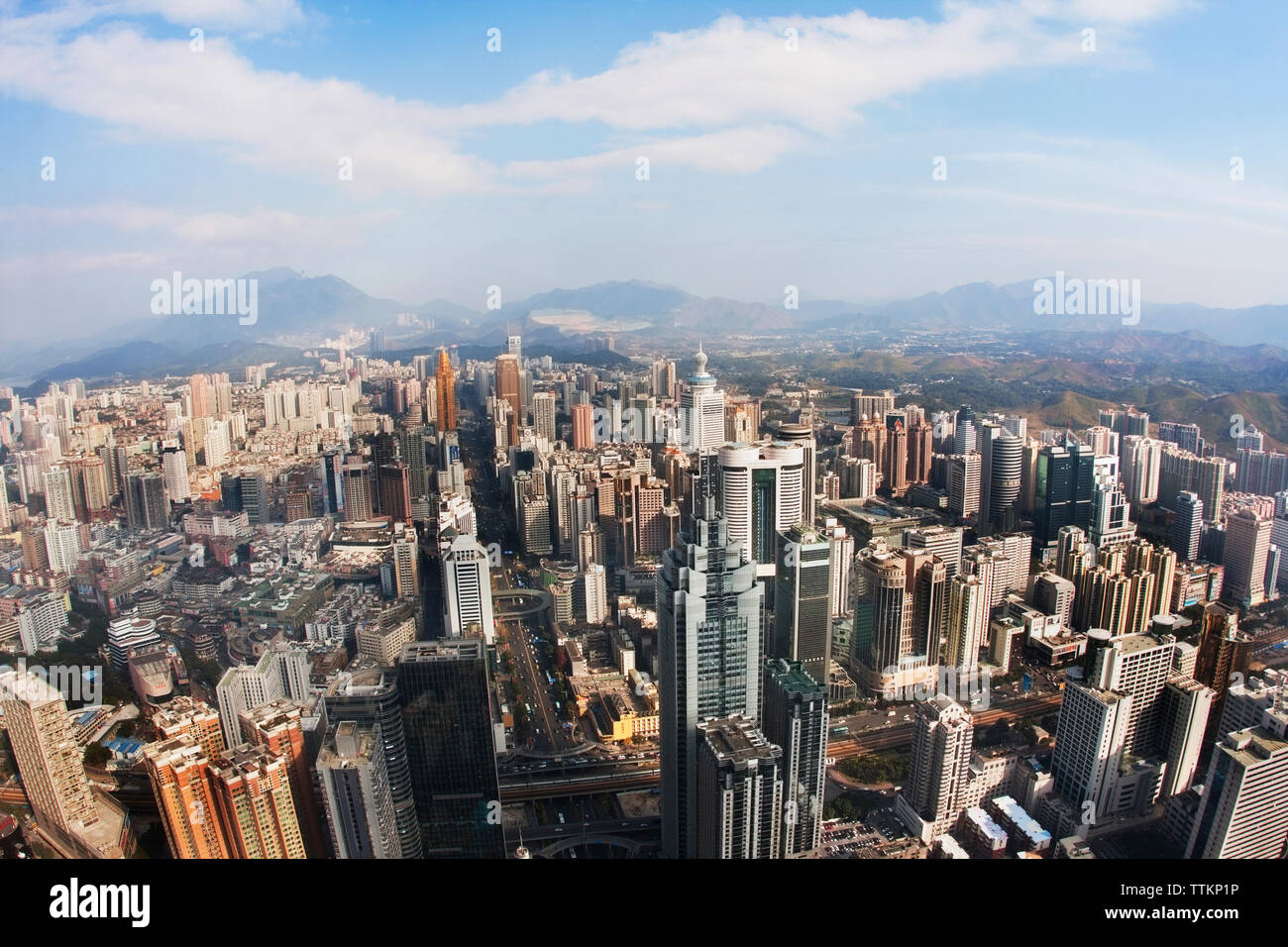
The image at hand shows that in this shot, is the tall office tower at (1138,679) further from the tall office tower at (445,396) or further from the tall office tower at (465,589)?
the tall office tower at (445,396)

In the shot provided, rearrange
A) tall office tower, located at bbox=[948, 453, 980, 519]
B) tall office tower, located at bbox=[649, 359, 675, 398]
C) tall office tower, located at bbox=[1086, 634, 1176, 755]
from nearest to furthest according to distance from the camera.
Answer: tall office tower, located at bbox=[1086, 634, 1176, 755] < tall office tower, located at bbox=[948, 453, 980, 519] < tall office tower, located at bbox=[649, 359, 675, 398]

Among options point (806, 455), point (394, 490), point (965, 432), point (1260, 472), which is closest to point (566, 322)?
point (394, 490)

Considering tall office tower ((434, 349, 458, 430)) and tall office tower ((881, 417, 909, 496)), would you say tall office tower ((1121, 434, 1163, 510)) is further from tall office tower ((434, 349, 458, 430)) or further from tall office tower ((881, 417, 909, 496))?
tall office tower ((434, 349, 458, 430))

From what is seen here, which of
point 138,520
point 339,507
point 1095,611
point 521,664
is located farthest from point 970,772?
point 138,520

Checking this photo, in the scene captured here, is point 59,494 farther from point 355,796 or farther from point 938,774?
point 938,774

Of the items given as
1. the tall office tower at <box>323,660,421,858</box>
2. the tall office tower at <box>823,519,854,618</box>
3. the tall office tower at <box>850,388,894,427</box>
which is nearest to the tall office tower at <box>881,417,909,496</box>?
the tall office tower at <box>850,388,894,427</box>

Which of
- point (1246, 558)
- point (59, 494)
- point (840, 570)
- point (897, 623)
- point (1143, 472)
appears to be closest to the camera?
point (897, 623)
